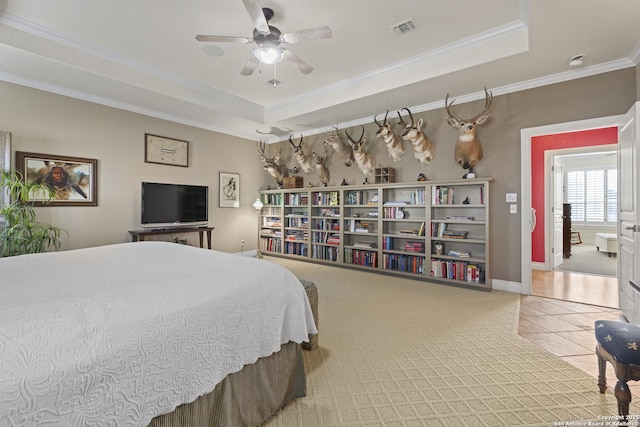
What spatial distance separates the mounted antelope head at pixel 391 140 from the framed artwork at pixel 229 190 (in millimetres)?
3141

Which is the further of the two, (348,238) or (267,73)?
(348,238)

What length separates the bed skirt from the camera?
1.18 metres

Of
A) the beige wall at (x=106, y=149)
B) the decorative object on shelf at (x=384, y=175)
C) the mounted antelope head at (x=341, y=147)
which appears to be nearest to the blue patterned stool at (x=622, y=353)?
the decorative object on shelf at (x=384, y=175)

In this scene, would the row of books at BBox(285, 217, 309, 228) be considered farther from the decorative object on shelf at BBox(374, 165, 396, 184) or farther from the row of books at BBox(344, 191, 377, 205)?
the decorative object on shelf at BBox(374, 165, 396, 184)

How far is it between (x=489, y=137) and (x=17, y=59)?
579 centimetres

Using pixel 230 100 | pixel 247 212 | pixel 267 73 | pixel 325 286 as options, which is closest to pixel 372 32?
pixel 267 73

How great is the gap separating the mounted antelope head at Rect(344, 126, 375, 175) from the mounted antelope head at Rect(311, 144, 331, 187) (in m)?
0.76

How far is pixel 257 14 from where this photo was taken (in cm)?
222

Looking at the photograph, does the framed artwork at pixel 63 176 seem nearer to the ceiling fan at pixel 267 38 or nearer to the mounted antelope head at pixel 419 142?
the ceiling fan at pixel 267 38

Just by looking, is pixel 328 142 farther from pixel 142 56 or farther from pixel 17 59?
pixel 17 59

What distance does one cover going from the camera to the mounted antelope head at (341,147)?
16.9 ft

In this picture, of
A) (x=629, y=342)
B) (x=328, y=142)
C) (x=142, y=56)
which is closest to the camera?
(x=629, y=342)

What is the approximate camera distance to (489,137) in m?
→ 4.00

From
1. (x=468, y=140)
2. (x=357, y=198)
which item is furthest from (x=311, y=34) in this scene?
(x=357, y=198)
